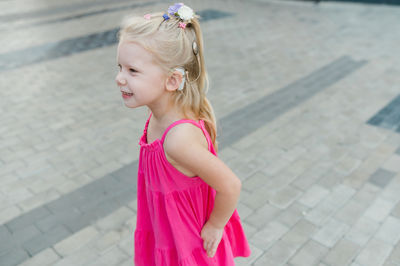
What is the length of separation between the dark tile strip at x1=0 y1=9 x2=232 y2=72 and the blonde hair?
270 inches

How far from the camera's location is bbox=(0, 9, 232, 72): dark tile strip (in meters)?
7.64

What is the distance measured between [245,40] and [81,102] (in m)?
4.52

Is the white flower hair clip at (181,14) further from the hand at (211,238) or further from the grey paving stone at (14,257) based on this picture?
the grey paving stone at (14,257)

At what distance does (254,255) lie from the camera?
295 cm

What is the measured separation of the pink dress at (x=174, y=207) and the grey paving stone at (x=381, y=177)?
2.56 metres

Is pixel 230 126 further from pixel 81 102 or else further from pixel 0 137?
pixel 0 137

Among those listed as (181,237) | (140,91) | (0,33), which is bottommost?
(0,33)

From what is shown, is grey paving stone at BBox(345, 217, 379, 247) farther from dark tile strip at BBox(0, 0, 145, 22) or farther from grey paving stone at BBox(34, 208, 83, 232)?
dark tile strip at BBox(0, 0, 145, 22)

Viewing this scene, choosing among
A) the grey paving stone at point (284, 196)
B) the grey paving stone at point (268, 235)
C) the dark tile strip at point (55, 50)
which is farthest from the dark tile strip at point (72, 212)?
the dark tile strip at point (55, 50)

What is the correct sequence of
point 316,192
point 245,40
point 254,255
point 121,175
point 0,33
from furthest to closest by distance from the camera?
point 0,33 → point 245,40 → point 121,175 → point 316,192 → point 254,255

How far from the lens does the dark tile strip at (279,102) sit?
194 inches

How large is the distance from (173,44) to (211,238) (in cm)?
84

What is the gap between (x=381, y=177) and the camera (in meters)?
3.87

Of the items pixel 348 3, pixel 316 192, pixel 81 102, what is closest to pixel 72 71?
pixel 81 102
